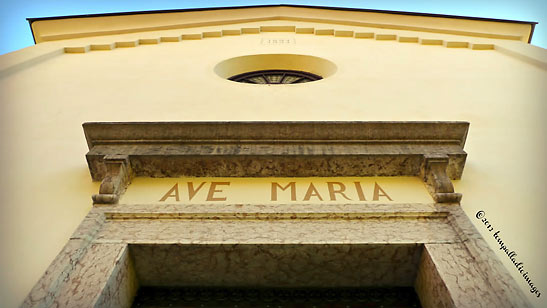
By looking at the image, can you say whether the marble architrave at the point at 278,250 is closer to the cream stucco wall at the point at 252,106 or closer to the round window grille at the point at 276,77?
the cream stucco wall at the point at 252,106

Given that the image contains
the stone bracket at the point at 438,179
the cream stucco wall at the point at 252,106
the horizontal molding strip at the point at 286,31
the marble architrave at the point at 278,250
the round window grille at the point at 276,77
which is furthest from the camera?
the horizontal molding strip at the point at 286,31

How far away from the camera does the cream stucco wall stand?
2746 mm

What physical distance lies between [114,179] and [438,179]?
2.55 meters

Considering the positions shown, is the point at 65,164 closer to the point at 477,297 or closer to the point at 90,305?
the point at 90,305

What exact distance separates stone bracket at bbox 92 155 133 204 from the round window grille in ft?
12.1

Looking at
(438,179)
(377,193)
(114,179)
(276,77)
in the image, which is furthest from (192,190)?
(276,77)

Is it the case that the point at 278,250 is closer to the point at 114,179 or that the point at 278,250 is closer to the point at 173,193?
the point at 173,193

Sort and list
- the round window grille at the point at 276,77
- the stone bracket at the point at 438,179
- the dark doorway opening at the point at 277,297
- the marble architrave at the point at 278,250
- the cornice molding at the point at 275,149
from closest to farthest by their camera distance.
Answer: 1. the marble architrave at the point at 278,250
2. the dark doorway opening at the point at 277,297
3. the stone bracket at the point at 438,179
4. the cornice molding at the point at 275,149
5. the round window grille at the point at 276,77

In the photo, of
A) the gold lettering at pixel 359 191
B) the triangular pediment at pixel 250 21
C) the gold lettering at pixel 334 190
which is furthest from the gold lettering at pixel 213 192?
the triangular pediment at pixel 250 21

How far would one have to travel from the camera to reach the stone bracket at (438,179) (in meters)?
2.86

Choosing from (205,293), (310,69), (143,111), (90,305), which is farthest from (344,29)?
(90,305)

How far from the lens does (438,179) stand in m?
3.04

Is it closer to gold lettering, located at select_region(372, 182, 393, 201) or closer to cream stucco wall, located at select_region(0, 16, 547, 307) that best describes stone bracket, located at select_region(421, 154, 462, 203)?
cream stucco wall, located at select_region(0, 16, 547, 307)

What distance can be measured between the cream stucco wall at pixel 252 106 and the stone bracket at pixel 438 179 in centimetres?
16
